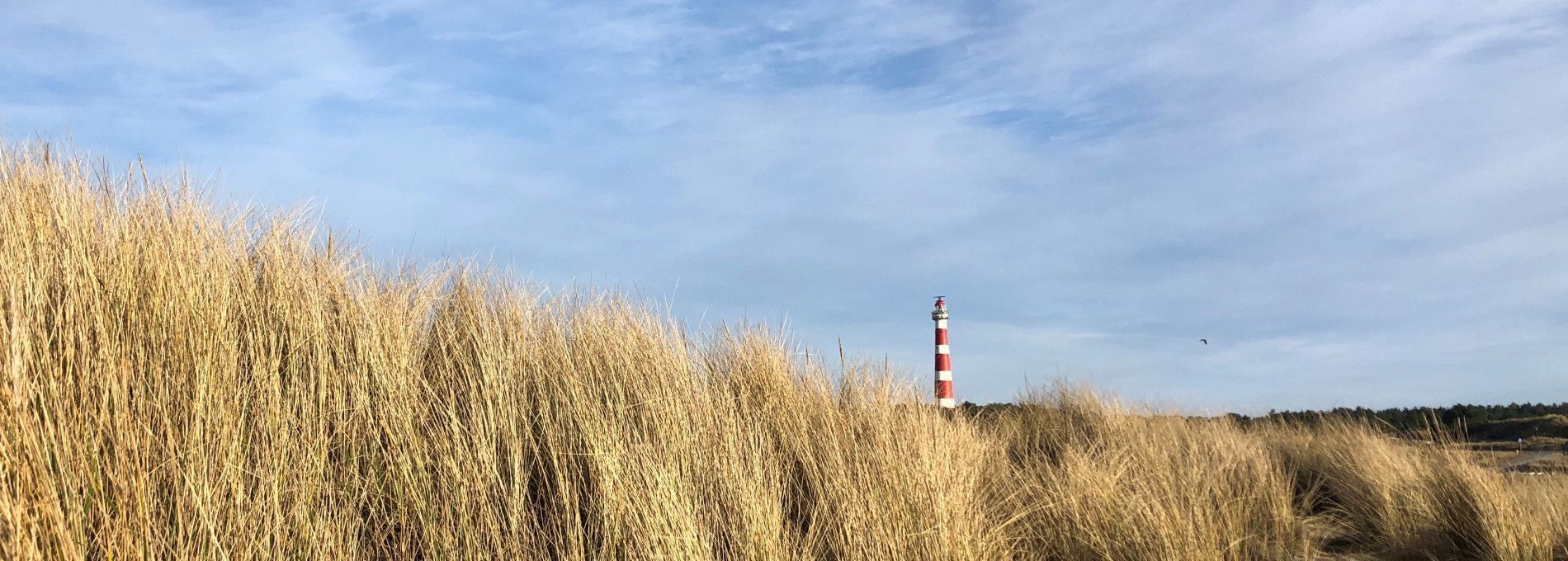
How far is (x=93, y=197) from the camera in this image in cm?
371

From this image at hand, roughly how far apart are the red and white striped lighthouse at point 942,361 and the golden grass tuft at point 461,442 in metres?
4.75

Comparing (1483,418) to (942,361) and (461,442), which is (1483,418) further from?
(461,442)

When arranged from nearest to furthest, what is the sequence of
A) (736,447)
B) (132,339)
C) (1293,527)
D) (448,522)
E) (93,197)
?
(132,339)
(448,522)
(93,197)
(736,447)
(1293,527)

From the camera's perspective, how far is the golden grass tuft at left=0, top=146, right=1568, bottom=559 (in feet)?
9.37

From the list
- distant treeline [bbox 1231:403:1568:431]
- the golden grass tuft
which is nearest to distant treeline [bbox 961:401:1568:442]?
distant treeline [bbox 1231:403:1568:431]

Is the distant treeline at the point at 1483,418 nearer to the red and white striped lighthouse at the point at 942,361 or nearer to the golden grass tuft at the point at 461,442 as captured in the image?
the red and white striped lighthouse at the point at 942,361

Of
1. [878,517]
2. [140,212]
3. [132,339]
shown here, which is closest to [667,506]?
[878,517]

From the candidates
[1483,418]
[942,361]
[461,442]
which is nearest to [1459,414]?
[1483,418]

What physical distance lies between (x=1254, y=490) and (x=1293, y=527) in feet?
1.03

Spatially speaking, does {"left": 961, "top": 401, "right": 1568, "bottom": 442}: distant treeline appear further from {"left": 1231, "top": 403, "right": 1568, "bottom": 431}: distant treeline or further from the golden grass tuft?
the golden grass tuft

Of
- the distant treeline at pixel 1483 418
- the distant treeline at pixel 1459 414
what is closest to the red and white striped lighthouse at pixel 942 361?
the distant treeline at pixel 1483 418

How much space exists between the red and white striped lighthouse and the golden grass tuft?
475 centimetres

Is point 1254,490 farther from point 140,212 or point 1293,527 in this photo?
point 140,212

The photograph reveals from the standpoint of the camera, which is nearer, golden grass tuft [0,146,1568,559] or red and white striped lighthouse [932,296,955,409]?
golden grass tuft [0,146,1568,559]
